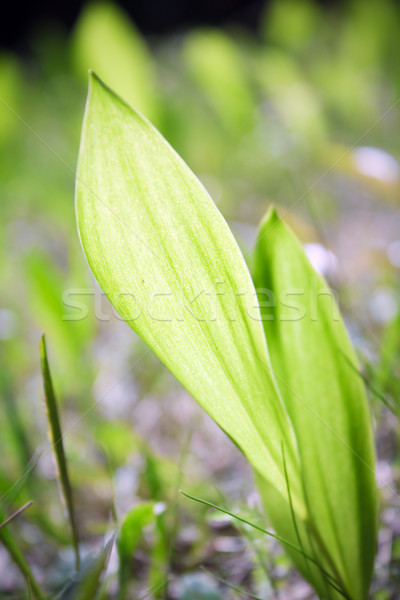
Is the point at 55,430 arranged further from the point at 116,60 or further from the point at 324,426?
the point at 116,60

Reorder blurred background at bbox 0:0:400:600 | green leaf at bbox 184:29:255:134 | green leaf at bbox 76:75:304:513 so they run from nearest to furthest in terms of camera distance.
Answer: green leaf at bbox 76:75:304:513, blurred background at bbox 0:0:400:600, green leaf at bbox 184:29:255:134

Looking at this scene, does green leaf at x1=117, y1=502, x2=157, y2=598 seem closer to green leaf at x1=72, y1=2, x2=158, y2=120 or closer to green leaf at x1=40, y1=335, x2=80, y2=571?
green leaf at x1=40, y1=335, x2=80, y2=571

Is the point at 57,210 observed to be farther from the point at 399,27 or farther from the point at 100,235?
the point at 399,27

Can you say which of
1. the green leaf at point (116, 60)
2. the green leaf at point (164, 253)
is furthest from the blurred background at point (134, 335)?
the green leaf at point (164, 253)

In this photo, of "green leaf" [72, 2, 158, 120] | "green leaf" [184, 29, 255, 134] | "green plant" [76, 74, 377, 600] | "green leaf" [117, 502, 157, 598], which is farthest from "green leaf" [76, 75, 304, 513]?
"green leaf" [184, 29, 255, 134]

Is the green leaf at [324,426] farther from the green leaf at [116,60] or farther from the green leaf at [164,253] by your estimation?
the green leaf at [116,60]

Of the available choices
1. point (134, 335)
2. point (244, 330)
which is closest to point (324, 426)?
point (244, 330)

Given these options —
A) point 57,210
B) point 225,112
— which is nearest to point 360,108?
point 225,112

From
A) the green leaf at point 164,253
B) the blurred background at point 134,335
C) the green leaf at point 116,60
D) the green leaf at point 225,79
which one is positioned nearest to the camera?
the green leaf at point 164,253
